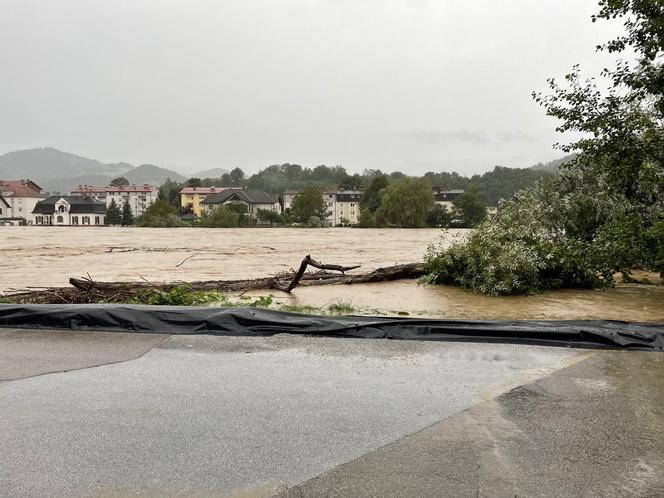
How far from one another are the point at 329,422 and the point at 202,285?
658cm

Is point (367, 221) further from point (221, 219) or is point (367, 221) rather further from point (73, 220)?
point (73, 220)

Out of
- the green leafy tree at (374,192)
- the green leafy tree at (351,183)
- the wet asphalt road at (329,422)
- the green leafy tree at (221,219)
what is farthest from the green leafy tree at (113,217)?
the wet asphalt road at (329,422)

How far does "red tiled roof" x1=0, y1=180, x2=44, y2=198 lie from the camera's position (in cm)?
12224

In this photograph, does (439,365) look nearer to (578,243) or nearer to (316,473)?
(316,473)

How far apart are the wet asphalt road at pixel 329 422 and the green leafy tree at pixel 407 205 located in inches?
3053

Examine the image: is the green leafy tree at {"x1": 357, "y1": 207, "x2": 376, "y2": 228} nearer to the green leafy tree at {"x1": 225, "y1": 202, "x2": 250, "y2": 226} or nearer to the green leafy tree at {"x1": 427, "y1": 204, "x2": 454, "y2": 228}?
the green leafy tree at {"x1": 427, "y1": 204, "x2": 454, "y2": 228}

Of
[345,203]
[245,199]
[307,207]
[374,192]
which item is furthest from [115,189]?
[374,192]

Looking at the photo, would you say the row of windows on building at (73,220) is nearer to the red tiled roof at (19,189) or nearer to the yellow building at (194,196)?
the red tiled roof at (19,189)

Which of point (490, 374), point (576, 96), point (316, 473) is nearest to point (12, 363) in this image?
point (316, 473)

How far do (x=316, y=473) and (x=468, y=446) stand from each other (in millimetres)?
935

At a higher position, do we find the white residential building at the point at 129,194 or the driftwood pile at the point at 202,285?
the white residential building at the point at 129,194

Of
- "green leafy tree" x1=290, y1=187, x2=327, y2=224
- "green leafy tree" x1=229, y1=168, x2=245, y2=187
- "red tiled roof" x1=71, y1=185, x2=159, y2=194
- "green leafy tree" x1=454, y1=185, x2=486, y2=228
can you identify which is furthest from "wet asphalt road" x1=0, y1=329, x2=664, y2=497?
"green leafy tree" x1=229, y1=168, x2=245, y2=187

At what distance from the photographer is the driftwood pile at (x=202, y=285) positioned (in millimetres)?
7711

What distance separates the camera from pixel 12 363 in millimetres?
4852
